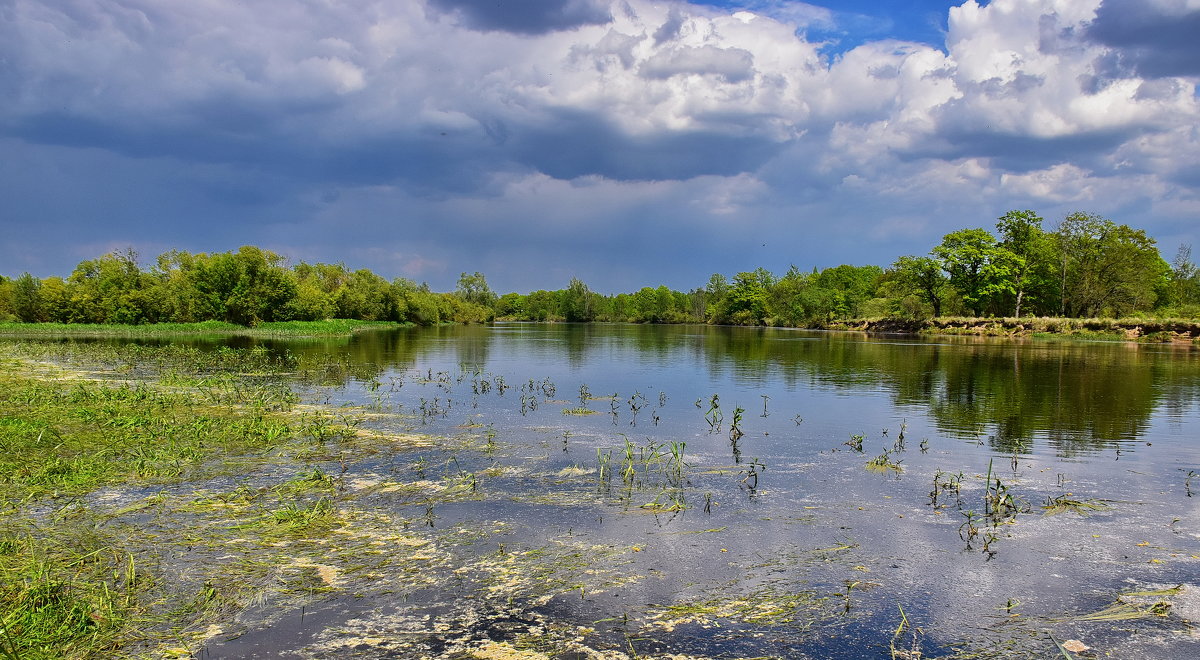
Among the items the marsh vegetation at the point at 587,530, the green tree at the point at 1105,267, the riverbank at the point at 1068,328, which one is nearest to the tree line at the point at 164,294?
the marsh vegetation at the point at 587,530

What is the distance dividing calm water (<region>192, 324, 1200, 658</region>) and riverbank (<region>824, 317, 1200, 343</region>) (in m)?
44.9

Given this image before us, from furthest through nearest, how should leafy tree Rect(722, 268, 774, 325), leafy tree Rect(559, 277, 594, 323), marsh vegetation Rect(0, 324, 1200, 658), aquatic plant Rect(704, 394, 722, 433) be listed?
leafy tree Rect(559, 277, 594, 323)
leafy tree Rect(722, 268, 774, 325)
aquatic plant Rect(704, 394, 722, 433)
marsh vegetation Rect(0, 324, 1200, 658)

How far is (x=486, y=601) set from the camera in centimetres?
680

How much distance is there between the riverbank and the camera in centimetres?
5750

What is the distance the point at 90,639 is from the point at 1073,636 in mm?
9272

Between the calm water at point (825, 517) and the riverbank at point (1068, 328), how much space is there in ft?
147

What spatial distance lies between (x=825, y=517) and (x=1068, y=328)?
235 feet

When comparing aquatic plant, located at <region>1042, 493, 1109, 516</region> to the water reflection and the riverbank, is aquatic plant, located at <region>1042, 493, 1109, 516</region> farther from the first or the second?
the riverbank

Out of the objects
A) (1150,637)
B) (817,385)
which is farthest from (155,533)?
(817,385)

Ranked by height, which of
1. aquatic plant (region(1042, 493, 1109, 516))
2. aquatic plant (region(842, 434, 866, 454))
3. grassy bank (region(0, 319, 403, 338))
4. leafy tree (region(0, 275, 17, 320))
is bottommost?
aquatic plant (region(1042, 493, 1109, 516))

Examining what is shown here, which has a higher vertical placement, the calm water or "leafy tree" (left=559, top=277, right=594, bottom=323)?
"leafy tree" (left=559, top=277, right=594, bottom=323)

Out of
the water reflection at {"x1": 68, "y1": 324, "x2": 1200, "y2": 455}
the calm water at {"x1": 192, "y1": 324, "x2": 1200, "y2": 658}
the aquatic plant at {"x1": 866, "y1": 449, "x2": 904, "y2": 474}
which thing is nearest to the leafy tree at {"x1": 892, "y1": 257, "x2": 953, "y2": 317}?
the water reflection at {"x1": 68, "y1": 324, "x2": 1200, "y2": 455}

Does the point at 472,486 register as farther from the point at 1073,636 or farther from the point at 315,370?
the point at 315,370

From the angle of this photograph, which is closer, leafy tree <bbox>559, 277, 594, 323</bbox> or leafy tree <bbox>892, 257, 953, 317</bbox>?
leafy tree <bbox>892, 257, 953, 317</bbox>
